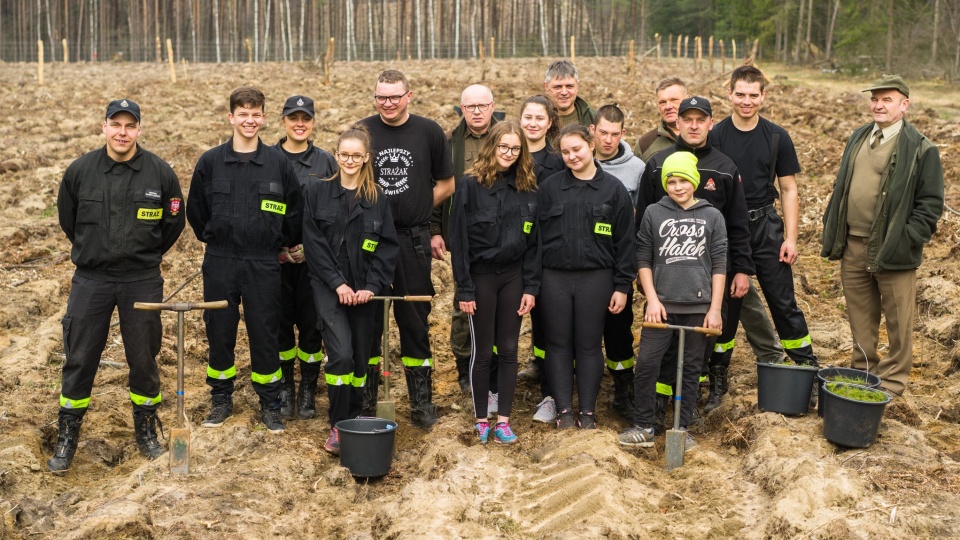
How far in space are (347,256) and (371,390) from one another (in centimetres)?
108

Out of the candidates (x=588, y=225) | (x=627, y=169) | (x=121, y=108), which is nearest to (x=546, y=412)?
(x=588, y=225)

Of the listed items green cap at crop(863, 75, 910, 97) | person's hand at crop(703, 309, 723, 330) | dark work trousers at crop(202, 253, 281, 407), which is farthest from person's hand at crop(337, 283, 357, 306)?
green cap at crop(863, 75, 910, 97)

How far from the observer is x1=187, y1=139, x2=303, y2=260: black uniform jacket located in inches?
230

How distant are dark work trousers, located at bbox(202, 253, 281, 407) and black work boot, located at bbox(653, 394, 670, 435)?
2398mm

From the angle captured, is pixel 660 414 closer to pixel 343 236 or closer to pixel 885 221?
pixel 885 221

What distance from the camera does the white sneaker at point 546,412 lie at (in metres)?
6.25

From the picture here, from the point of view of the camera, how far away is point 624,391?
255 inches

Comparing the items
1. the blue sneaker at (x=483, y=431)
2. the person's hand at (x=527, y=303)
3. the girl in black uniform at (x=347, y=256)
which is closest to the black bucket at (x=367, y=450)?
the girl in black uniform at (x=347, y=256)

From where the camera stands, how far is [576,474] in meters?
5.04

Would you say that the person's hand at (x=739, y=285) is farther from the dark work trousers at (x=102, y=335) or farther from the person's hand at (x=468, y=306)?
the dark work trousers at (x=102, y=335)

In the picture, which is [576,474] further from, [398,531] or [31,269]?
[31,269]

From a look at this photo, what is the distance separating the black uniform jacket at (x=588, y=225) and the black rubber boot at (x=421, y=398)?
1133 millimetres

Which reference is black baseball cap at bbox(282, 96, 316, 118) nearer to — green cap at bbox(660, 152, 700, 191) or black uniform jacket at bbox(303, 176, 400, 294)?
black uniform jacket at bbox(303, 176, 400, 294)

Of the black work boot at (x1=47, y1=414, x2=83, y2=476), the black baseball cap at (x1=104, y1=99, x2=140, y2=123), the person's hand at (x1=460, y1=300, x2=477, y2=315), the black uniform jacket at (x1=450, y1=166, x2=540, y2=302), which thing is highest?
the black baseball cap at (x1=104, y1=99, x2=140, y2=123)
